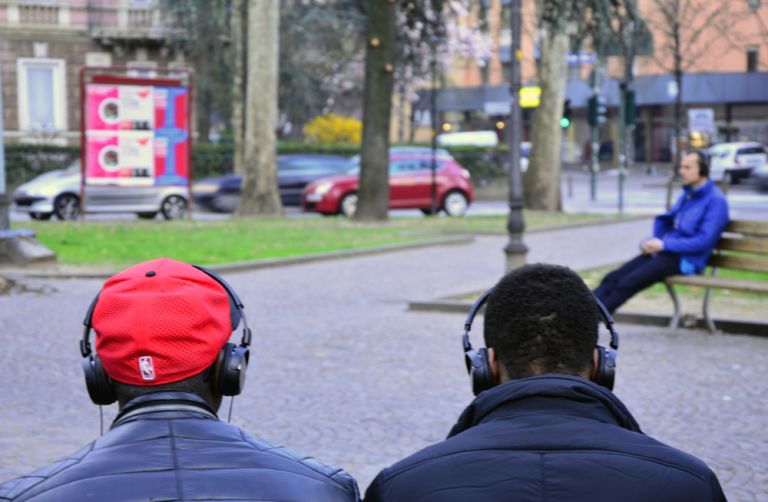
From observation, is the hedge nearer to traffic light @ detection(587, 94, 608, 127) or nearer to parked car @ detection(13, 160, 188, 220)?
parked car @ detection(13, 160, 188, 220)

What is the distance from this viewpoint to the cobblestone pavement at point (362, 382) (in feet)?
22.4

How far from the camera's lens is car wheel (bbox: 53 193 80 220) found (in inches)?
1176

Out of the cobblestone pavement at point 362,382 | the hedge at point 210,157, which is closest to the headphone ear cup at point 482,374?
the cobblestone pavement at point 362,382

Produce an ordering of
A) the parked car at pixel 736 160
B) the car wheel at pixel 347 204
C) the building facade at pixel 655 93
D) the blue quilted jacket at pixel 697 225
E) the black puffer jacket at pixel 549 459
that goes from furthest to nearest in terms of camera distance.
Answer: the building facade at pixel 655 93 → the parked car at pixel 736 160 → the car wheel at pixel 347 204 → the blue quilted jacket at pixel 697 225 → the black puffer jacket at pixel 549 459

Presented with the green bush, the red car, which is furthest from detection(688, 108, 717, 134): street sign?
the green bush

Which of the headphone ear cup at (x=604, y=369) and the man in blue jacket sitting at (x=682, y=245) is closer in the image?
the headphone ear cup at (x=604, y=369)

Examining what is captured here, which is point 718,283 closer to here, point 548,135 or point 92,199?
point 92,199

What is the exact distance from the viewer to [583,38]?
83.1 feet

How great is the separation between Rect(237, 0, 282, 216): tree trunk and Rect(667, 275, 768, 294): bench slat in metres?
18.1

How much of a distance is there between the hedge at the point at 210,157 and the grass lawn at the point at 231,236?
15.2 metres

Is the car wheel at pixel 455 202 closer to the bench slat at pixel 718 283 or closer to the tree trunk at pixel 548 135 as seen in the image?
the tree trunk at pixel 548 135

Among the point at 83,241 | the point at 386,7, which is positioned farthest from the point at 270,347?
the point at 386,7

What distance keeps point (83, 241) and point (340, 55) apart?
32.3m

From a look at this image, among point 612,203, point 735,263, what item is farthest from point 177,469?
point 612,203
